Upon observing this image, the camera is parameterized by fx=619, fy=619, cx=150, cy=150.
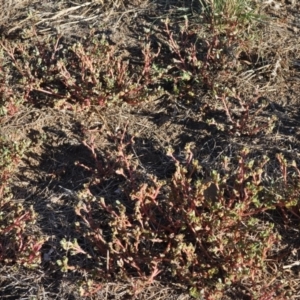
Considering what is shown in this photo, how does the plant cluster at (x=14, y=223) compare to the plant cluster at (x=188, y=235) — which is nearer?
the plant cluster at (x=188, y=235)

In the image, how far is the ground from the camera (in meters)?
3.55

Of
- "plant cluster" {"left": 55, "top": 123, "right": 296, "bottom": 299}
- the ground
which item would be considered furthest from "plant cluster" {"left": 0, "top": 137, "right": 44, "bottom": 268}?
"plant cluster" {"left": 55, "top": 123, "right": 296, "bottom": 299}

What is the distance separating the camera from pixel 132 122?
4.29 m

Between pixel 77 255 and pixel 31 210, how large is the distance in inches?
15.0

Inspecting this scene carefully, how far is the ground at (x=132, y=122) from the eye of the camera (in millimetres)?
3551

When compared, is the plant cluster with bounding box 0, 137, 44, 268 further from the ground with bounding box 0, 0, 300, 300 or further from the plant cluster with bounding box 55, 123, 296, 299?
the plant cluster with bounding box 55, 123, 296, 299

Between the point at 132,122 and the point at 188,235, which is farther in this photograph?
the point at 132,122

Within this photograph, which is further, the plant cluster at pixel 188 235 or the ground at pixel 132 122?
the ground at pixel 132 122

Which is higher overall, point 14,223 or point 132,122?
point 132,122

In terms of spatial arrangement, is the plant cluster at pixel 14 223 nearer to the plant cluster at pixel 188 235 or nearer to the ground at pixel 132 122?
the ground at pixel 132 122

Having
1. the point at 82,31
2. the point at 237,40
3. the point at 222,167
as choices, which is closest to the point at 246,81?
the point at 237,40

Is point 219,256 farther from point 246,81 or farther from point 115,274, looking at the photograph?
point 246,81

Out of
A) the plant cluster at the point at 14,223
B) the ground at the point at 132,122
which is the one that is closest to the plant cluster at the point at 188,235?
the ground at the point at 132,122

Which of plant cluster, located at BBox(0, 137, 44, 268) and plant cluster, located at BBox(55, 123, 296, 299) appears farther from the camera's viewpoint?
plant cluster, located at BBox(0, 137, 44, 268)
